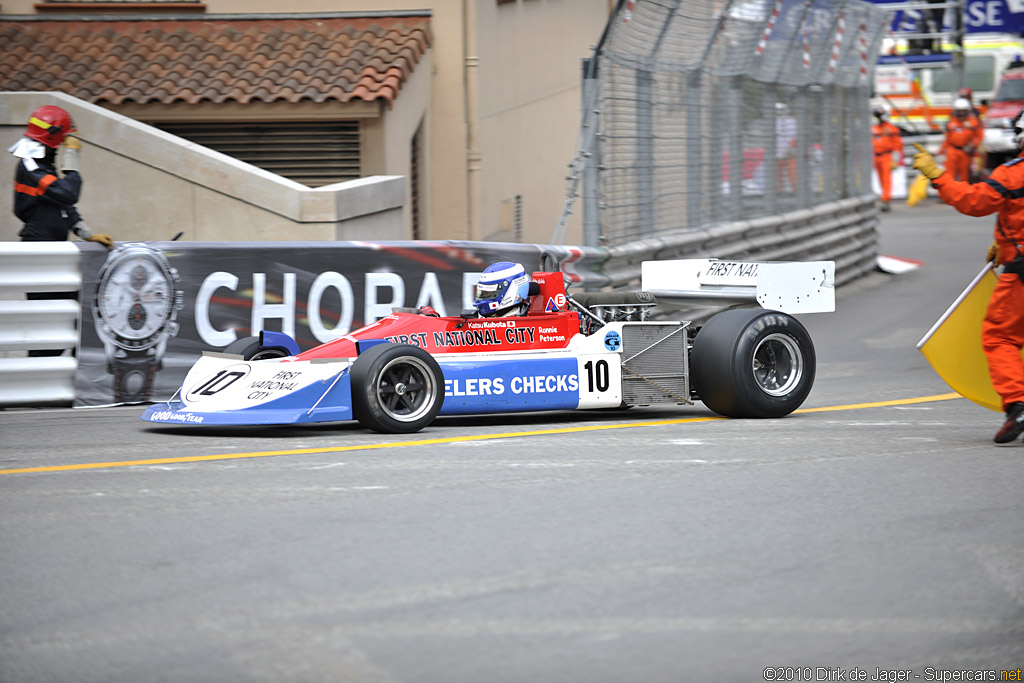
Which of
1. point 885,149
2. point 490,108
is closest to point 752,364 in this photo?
point 490,108

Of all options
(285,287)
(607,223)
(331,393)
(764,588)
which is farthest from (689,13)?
(764,588)

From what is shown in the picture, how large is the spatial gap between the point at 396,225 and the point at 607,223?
7.68ft

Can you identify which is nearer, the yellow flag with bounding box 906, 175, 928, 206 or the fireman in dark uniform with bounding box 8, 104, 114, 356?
the fireman in dark uniform with bounding box 8, 104, 114, 356

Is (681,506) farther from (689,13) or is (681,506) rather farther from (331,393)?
(689,13)

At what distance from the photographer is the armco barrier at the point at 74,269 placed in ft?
32.9

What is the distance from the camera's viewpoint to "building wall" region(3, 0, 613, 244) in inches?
715

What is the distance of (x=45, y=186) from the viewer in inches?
416

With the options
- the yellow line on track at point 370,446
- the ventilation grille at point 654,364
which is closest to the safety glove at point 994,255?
the yellow line on track at point 370,446

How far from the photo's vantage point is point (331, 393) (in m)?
8.24

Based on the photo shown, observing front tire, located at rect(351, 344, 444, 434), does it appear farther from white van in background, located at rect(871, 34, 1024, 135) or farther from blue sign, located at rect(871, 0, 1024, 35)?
blue sign, located at rect(871, 0, 1024, 35)

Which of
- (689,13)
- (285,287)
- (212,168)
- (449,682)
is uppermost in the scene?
(689,13)

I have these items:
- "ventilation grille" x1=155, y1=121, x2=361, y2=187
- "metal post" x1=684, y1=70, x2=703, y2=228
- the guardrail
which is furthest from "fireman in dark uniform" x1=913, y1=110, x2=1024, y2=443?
"ventilation grille" x1=155, y1=121, x2=361, y2=187

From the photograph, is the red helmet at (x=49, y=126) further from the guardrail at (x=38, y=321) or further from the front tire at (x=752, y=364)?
the front tire at (x=752, y=364)

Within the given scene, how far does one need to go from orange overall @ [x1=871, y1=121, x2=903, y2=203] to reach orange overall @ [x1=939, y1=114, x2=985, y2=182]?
2.03 meters
